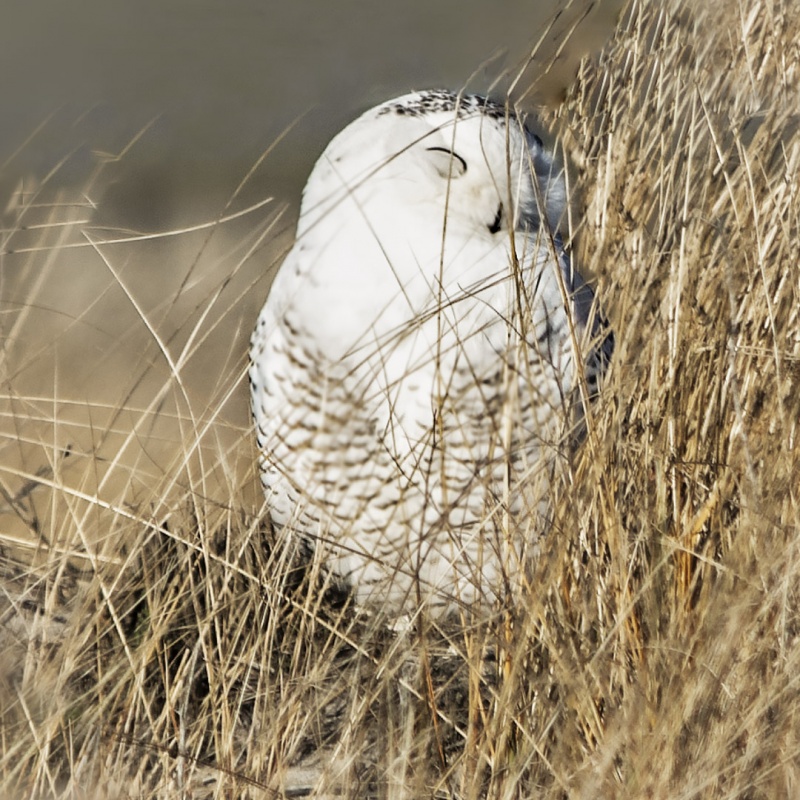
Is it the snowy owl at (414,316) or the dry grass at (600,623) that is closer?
the dry grass at (600,623)

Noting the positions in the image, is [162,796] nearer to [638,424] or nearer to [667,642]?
[667,642]

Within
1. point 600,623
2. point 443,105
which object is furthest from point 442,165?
point 600,623

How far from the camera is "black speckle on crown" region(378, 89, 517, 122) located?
1.79 m

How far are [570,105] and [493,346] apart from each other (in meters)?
0.74

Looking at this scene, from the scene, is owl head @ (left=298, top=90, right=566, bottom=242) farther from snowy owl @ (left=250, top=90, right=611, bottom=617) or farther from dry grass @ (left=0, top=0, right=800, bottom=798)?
dry grass @ (left=0, top=0, right=800, bottom=798)

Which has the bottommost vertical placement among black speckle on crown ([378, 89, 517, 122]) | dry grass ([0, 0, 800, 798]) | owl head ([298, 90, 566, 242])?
dry grass ([0, 0, 800, 798])

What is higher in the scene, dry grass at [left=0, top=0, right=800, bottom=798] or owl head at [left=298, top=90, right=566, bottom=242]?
owl head at [left=298, top=90, right=566, bottom=242]

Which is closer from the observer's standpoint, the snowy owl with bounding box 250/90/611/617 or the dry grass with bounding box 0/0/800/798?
the dry grass with bounding box 0/0/800/798

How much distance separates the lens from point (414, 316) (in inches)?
67.9

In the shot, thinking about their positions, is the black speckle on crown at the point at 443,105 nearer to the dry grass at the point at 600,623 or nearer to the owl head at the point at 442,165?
the owl head at the point at 442,165

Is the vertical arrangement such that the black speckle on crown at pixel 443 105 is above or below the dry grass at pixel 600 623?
above

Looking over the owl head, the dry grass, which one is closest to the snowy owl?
the owl head

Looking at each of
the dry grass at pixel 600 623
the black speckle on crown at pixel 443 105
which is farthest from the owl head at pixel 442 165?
the dry grass at pixel 600 623

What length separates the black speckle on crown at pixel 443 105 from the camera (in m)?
1.79
